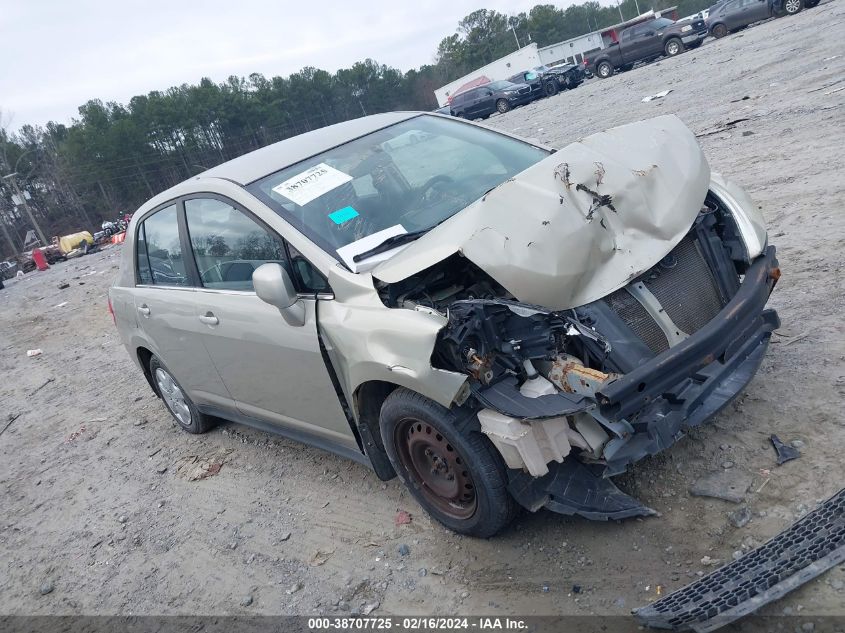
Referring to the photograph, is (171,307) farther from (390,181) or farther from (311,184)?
(390,181)

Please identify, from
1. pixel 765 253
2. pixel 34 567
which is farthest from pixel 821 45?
pixel 34 567

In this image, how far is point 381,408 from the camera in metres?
3.19

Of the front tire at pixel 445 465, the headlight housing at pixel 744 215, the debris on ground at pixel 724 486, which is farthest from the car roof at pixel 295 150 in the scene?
the debris on ground at pixel 724 486

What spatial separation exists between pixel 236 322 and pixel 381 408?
3.76 feet

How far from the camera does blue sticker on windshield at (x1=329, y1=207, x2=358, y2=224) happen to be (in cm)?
350

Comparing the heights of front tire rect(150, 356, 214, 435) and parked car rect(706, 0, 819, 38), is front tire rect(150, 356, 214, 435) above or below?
below

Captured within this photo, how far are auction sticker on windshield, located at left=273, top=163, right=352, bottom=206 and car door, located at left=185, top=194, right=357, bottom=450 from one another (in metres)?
0.24

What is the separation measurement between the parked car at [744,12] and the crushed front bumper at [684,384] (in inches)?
986

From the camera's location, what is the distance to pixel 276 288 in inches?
126

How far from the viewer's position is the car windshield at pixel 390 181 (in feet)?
11.5

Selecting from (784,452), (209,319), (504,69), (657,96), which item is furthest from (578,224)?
(504,69)

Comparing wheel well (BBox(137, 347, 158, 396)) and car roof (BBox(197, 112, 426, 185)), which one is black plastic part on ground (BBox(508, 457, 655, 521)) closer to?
car roof (BBox(197, 112, 426, 185))

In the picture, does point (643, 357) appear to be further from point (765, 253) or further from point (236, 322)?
point (236, 322)

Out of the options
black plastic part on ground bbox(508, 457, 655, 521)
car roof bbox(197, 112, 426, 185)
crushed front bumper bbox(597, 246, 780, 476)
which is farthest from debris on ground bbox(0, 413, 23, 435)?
crushed front bumper bbox(597, 246, 780, 476)
